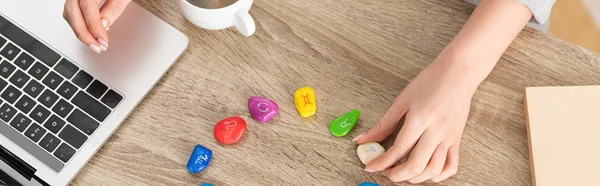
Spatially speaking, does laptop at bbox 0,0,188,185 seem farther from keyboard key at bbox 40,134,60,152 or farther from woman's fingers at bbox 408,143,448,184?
woman's fingers at bbox 408,143,448,184

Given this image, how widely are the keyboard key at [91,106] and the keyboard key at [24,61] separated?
0.24 feet

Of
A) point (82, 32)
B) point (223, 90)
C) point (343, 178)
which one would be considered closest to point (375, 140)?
point (343, 178)

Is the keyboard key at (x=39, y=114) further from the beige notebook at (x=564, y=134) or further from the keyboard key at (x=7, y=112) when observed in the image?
the beige notebook at (x=564, y=134)

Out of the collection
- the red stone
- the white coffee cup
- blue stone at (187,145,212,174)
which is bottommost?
blue stone at (187,145,212,174)

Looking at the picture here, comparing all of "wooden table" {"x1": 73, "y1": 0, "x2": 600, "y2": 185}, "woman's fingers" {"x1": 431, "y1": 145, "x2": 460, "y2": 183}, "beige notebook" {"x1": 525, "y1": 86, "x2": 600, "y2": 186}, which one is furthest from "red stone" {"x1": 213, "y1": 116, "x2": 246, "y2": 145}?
"beige notebook" {"x1": 525, "y1": 86, "x2": 600, "y2": 186}

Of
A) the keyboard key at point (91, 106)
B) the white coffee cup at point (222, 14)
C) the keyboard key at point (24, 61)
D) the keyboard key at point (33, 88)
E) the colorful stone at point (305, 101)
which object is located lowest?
the keyboard key at point (33, 88)

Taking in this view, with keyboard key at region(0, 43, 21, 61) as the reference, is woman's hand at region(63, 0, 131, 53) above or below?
above

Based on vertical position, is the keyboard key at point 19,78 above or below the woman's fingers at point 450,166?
below

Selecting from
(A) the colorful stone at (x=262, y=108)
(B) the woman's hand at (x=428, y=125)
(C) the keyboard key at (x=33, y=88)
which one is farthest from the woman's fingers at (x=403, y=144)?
(C) the keyboard key at (x=33, y=88)

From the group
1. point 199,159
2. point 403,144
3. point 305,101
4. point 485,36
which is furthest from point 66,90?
point 485,36

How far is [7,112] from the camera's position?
0.84 metres

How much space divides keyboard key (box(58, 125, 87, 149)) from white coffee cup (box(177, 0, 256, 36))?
19 cm

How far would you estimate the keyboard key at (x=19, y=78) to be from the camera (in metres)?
0.85

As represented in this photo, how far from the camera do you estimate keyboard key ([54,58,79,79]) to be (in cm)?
86
